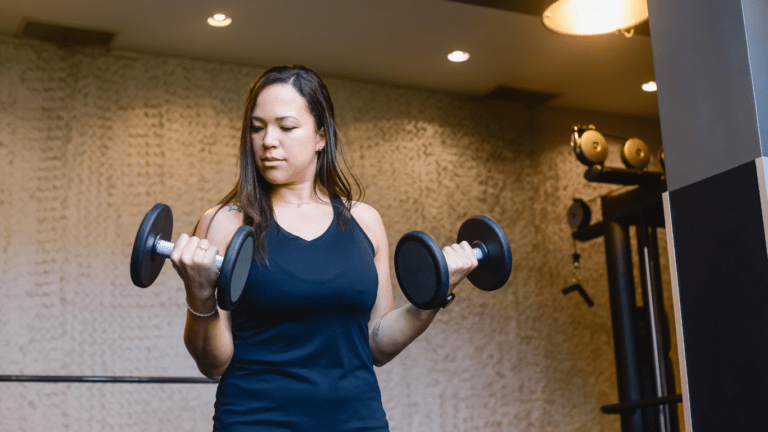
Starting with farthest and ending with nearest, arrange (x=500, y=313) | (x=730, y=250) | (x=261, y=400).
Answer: (x=500, y=313) < (x=730, y=250) < (x=261, y=400)

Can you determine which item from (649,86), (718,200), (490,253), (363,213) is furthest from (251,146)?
(649,86)

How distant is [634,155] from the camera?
11.9 feet

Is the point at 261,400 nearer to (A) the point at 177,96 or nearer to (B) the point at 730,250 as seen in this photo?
(B) the point at 730,250

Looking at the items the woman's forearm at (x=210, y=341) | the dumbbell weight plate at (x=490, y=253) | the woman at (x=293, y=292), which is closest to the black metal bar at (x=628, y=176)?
the dumbbell weight plate at (x=490, y=253)

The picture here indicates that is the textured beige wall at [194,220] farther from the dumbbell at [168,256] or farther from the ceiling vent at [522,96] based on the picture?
the dumbbell at [168,256]

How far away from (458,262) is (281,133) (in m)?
0.38

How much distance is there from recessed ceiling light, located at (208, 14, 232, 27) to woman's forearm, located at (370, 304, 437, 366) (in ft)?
8.53

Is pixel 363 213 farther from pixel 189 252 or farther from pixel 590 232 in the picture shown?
pixel 590 232

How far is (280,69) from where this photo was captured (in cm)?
134

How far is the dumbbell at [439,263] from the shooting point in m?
1.23

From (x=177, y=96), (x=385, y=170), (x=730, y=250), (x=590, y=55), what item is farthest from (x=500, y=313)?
(x=730, y=250)

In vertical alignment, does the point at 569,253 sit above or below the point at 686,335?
above

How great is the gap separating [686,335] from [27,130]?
3.25m

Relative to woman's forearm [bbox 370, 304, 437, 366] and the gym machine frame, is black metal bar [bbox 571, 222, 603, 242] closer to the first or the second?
the gym machine frame
